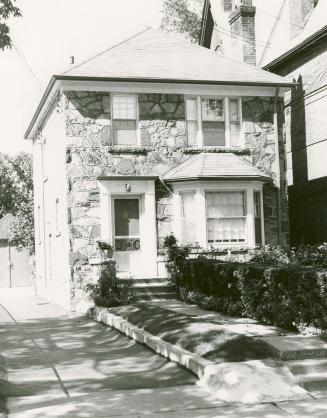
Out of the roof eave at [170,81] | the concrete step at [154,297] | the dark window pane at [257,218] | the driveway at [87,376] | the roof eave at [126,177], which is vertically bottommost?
the driveway at [87,376]

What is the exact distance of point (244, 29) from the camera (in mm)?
22625

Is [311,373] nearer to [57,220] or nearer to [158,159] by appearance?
[158,159]

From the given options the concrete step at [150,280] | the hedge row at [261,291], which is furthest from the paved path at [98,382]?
the concrete step at [150,280]

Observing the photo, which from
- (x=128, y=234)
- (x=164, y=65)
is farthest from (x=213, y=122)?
(x=128, y=234)

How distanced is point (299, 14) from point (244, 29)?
6.88ft

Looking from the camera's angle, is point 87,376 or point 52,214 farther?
point 52,214

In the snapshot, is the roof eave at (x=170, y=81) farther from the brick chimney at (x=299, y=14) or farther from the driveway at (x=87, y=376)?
the driveway at (x=87, y=376)

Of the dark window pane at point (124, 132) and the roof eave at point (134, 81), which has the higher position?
the roof eave at point (134, 81)

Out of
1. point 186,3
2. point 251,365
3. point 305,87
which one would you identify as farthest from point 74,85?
point 186,3

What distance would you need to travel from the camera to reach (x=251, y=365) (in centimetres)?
783

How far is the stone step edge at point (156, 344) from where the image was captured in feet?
27.5

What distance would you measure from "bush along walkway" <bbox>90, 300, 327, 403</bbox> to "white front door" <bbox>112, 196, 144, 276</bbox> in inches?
229

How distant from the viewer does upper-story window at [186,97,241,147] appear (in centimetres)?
1928

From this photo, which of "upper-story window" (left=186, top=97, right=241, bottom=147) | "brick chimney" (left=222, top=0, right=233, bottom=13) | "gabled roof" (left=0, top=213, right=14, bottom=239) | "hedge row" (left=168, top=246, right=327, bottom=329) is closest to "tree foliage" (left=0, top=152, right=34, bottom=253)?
"gabled roof" (left=0, top=213, right=14, bottom=239)
